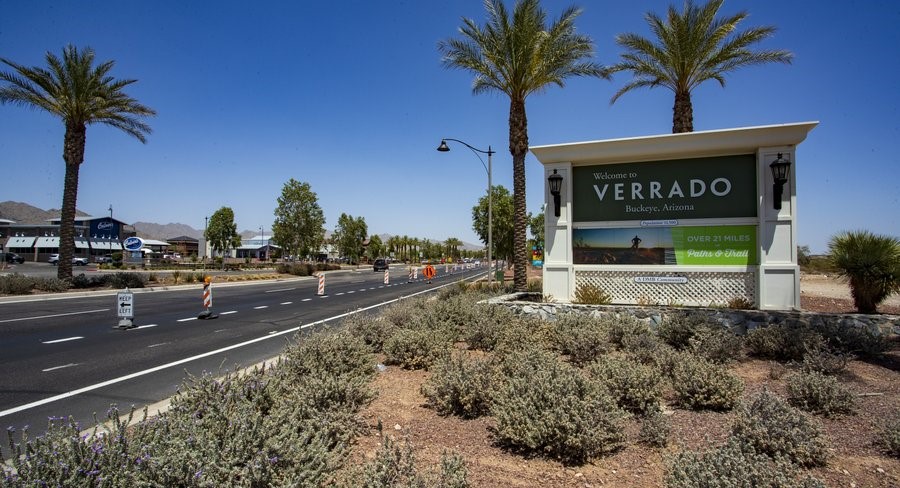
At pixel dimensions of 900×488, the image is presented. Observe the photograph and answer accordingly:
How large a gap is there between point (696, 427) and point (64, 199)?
2911cm

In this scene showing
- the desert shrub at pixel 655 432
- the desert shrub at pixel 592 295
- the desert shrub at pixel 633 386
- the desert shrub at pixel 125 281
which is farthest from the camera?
the desert shrub at pixel 125 281

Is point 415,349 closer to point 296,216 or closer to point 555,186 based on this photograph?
point 555,186

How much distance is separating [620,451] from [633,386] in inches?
45.4

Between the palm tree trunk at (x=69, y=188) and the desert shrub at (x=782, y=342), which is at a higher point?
the palm tree trunk at (x=69, y=188)

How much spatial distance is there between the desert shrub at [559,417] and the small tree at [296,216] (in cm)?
4925

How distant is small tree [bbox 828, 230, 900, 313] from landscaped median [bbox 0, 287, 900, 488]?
338 cm

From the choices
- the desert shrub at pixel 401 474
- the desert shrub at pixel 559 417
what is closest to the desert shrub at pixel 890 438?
the desert shrub at pixel 559 417

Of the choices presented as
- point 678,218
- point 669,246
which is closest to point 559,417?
point 669,246

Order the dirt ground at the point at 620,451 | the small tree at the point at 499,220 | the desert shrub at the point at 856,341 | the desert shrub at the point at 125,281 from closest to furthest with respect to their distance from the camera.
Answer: the dirt ground at the point at 620,451, the desert shrub at the point at 856,341, the desert shrub at the point at 125,281, the small tree at the point at 499,220

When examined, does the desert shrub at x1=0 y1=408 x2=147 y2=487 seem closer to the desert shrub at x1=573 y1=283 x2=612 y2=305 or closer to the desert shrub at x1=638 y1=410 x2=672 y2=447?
the desert shrub at x1=638 y1=410 x2=672 y2=447

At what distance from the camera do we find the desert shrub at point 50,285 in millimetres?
21922

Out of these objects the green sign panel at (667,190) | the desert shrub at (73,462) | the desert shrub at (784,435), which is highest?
the green sign panel at (667,190)

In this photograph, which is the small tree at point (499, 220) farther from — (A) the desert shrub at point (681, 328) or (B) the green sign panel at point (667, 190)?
(A) the desert shrub at point (681, 328)

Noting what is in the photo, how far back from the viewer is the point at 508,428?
13.1ft
